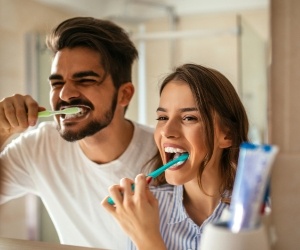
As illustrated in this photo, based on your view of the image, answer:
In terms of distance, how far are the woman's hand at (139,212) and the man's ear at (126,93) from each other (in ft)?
1.24

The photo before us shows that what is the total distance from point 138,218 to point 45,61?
57cm

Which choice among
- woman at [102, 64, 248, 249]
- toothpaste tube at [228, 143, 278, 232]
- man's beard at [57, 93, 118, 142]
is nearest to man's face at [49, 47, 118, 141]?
man's beard at [57, 93, 118, 142]

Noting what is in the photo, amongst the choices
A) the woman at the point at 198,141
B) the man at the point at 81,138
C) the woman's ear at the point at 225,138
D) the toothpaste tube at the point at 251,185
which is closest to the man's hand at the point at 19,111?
the man at the point at 81,138

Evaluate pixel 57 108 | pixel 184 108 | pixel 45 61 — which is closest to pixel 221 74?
pixel 184 108

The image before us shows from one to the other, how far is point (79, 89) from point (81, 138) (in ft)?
0.37

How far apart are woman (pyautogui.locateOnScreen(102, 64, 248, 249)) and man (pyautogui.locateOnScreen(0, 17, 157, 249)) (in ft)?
0.47

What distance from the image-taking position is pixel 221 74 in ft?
2.54

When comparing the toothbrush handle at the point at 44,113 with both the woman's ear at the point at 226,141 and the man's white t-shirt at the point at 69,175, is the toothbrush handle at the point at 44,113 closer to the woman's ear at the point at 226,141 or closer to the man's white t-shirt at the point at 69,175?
the man's white t-shirt at the point at 69,175

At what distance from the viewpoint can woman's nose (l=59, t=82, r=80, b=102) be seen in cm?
87

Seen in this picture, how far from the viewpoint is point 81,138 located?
912 millimetres

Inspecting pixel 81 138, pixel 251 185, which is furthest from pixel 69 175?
pixel 251 185

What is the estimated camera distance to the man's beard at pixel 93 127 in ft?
2.95

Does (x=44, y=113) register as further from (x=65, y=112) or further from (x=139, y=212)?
(x=139, y=212)

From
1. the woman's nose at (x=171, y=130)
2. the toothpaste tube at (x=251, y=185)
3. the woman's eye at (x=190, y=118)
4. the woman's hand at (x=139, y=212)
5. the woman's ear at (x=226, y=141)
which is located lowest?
the woman's hand at (x=139, y=212)
